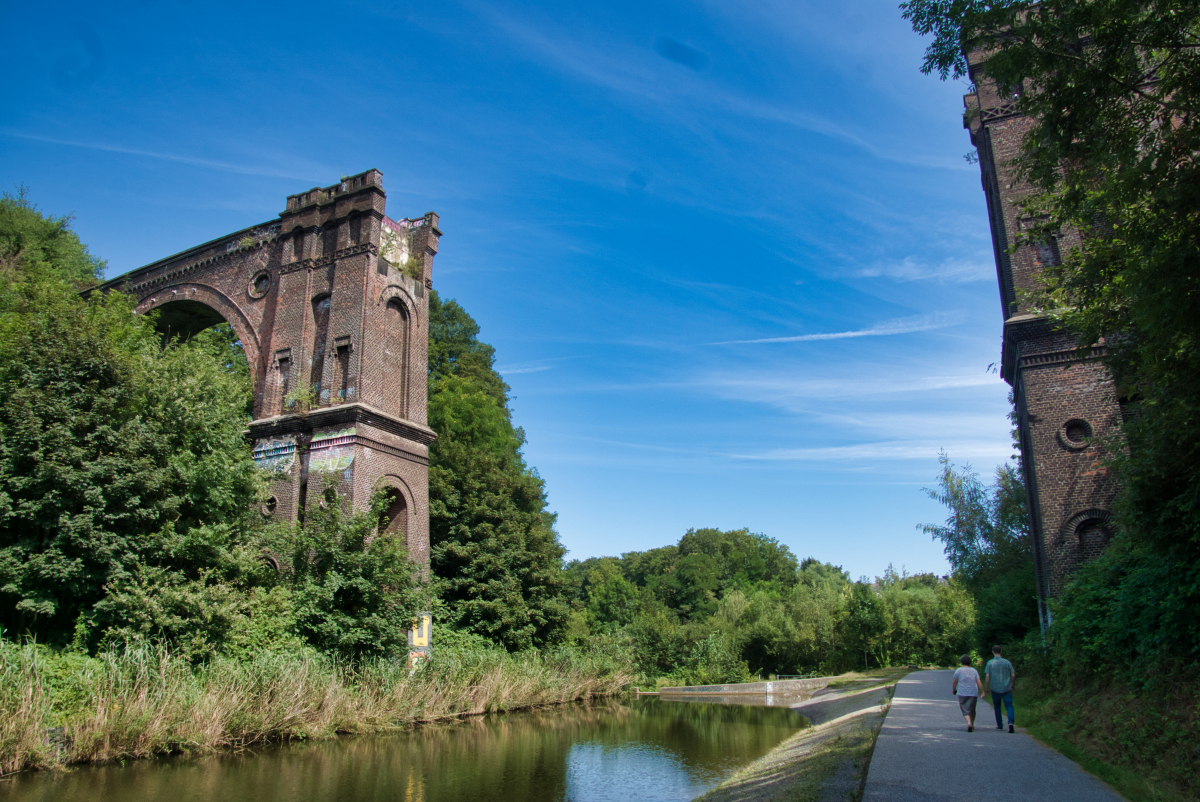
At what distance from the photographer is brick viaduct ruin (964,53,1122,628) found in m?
15.7

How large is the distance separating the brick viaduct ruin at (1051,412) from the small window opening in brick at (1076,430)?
0.08ft

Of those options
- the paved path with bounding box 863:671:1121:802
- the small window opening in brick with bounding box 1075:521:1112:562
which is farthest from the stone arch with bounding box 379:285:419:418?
the small window opening in brick with bounding box 1075:521:1112:562

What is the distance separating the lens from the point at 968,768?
24.1 ft

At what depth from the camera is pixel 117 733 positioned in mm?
10742

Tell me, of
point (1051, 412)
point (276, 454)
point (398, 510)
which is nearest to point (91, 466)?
point (276, 454)

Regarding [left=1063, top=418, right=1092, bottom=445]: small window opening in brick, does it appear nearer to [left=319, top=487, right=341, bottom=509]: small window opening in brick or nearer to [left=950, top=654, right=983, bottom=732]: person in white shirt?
[left=950, top=654, right=983, bottom=732]: person in white shirt

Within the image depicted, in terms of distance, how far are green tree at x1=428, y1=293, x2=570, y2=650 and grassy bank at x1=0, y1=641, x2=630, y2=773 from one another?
6.18 metres

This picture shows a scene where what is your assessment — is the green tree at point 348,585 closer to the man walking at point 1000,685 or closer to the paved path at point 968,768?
the paved path at point 968,768

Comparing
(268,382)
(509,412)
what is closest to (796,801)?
(268,382)

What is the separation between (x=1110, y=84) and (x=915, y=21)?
2085mm

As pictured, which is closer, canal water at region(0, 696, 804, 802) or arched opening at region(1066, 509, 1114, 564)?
canal water at region(0, 696, 804, 802)

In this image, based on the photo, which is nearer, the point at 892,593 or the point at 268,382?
the point at 268,382

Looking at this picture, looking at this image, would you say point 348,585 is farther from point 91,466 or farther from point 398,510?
point 91,466

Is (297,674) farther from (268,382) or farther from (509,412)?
(509,412)
